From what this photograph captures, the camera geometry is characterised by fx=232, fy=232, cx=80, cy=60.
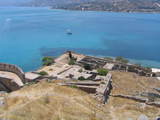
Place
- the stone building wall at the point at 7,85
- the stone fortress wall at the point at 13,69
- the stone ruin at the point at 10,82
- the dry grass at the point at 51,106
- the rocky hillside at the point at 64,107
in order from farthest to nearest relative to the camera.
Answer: the stone fortress wall at the point at 13,69, the stone building wall at the point at 7,85, the stone ruin at the point at 10,82, the rocky hillside at the point at 64,107, the dry grass at the point at 51,106

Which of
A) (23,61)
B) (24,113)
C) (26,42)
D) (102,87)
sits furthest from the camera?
(26,42)

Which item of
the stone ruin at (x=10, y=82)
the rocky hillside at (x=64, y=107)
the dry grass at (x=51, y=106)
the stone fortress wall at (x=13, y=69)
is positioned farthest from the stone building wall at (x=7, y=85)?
the dry grass at (x=51, y=106)

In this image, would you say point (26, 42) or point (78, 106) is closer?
point (78, 106)

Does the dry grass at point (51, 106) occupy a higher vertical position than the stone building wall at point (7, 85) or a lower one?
higher

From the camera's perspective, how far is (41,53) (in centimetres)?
7125

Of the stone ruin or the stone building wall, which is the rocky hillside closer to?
the stone ruin

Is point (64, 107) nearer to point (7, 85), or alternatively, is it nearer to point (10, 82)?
point (10, 82)

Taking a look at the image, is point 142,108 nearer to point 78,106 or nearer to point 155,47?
point 78,106

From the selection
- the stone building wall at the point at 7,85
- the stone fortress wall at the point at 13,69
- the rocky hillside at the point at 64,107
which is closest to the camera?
the rocky hillside at the point at 64,107

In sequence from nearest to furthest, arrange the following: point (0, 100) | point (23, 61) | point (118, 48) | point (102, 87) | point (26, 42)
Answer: point (0, 100) → point (102, 87) → point (23, 61) → point (118, 48) → point (26, 42)

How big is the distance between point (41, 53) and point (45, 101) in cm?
5465

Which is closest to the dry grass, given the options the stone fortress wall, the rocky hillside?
the rocky hillside

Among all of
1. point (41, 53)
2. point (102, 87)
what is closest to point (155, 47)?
point (41, 53)

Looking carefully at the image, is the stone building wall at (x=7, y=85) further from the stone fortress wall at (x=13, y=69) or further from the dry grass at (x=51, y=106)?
the dry grass at (x=51, y=106)
